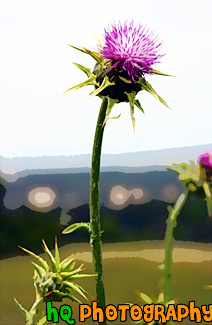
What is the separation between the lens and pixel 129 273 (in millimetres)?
15102

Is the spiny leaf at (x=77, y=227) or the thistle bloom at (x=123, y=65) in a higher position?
the thistle bloom at (x=123, y=65)

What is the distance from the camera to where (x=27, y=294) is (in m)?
12.1

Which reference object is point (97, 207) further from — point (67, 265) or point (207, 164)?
point (207, 164)

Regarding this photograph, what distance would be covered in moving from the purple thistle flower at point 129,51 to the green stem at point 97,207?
0.75 ft

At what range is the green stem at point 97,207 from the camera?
3514 millimetres

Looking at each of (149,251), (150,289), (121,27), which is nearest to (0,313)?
(150,289)

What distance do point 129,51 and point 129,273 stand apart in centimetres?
1218

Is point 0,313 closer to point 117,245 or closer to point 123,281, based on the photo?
point 123,281

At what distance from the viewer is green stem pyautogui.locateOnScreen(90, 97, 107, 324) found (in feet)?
11.5

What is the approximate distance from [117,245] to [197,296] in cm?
496

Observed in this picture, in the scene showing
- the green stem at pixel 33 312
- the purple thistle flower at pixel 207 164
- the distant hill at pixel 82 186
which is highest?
the distant hill at pixel 82 186

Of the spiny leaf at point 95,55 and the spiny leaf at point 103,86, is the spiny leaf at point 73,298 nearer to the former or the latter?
the spiny leaf at point 103,86

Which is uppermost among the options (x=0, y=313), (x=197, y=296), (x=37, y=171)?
(x=37, y=171)

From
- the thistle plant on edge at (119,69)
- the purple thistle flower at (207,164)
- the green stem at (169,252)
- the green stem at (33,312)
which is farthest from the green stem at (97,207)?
Answer: the purple thistle flower at (207,164)
